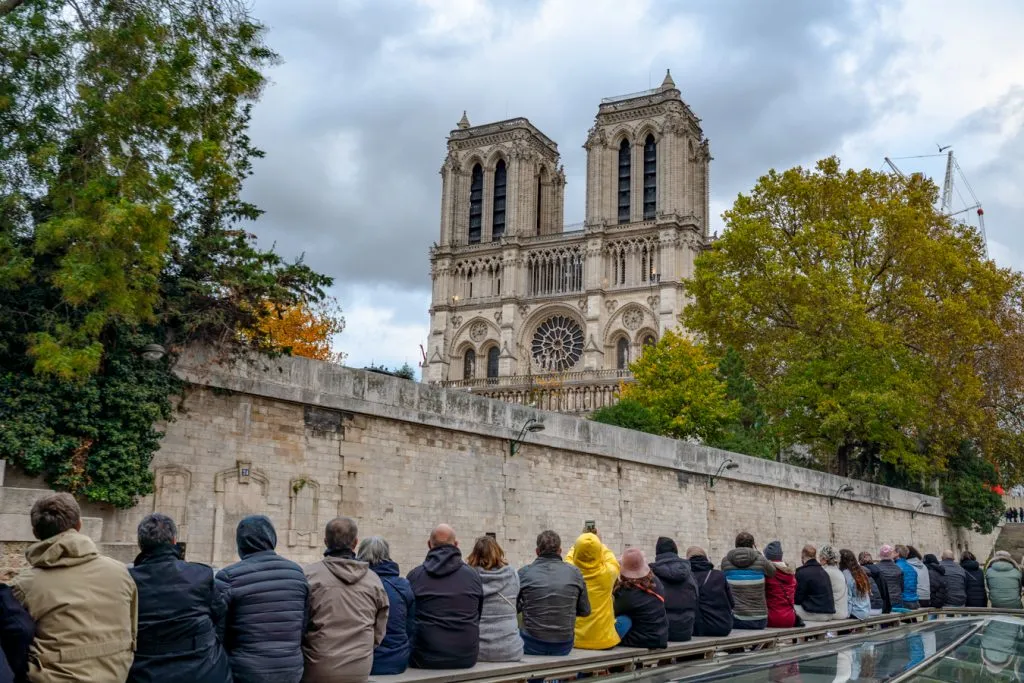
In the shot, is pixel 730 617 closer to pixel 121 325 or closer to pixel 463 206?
pixel 121 325

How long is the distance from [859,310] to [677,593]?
19294 millimetres

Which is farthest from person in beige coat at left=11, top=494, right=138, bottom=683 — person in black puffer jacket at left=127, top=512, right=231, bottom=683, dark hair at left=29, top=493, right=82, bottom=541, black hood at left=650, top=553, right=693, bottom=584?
black hood at left=650, top=553, right=693, bottom=584

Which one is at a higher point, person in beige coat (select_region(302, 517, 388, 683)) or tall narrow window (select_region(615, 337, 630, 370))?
tall narrow window (select_region(615, 337, 630, 370))

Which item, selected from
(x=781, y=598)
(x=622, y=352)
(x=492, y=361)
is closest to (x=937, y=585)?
(x=781, y=598)

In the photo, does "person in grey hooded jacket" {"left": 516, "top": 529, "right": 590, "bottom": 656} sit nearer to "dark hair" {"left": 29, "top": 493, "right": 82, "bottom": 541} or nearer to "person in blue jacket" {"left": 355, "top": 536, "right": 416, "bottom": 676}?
"person in blue jacket" {"left": 355, "top": 536, "right": 416, "bottom": 676}

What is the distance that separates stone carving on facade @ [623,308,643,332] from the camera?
188 ft

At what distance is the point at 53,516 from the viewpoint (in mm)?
4180

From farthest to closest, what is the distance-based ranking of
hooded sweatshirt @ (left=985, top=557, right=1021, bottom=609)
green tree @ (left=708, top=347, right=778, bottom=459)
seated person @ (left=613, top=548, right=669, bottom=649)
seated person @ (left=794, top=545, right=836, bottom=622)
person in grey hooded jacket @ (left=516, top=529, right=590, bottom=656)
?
1. green tree @ (left=708, top=347, right=778, bottom=459)
2. hooded sweatshirt @ (left=985, top=557, right=1021, bottom=609)
3. seated person @ (left=794, top=545, right=836, bottom=622)
4. seated person @ (left=613, top=548, right=669, bottom=649)
5. person in grey hooded jacket @ (left=516, top=529, right=590, bottom=656)

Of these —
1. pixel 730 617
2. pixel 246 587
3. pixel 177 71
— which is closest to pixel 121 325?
pixel 177 71

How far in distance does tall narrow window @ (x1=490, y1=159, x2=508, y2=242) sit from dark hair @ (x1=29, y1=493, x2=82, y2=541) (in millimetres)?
61316

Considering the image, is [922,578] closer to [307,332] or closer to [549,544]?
[549,544]

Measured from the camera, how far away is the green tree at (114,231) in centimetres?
940

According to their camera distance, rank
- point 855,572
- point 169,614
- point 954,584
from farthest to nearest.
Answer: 1. point 954,584
2. point 855,572
3. point 169,614

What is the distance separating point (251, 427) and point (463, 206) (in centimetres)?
5516
